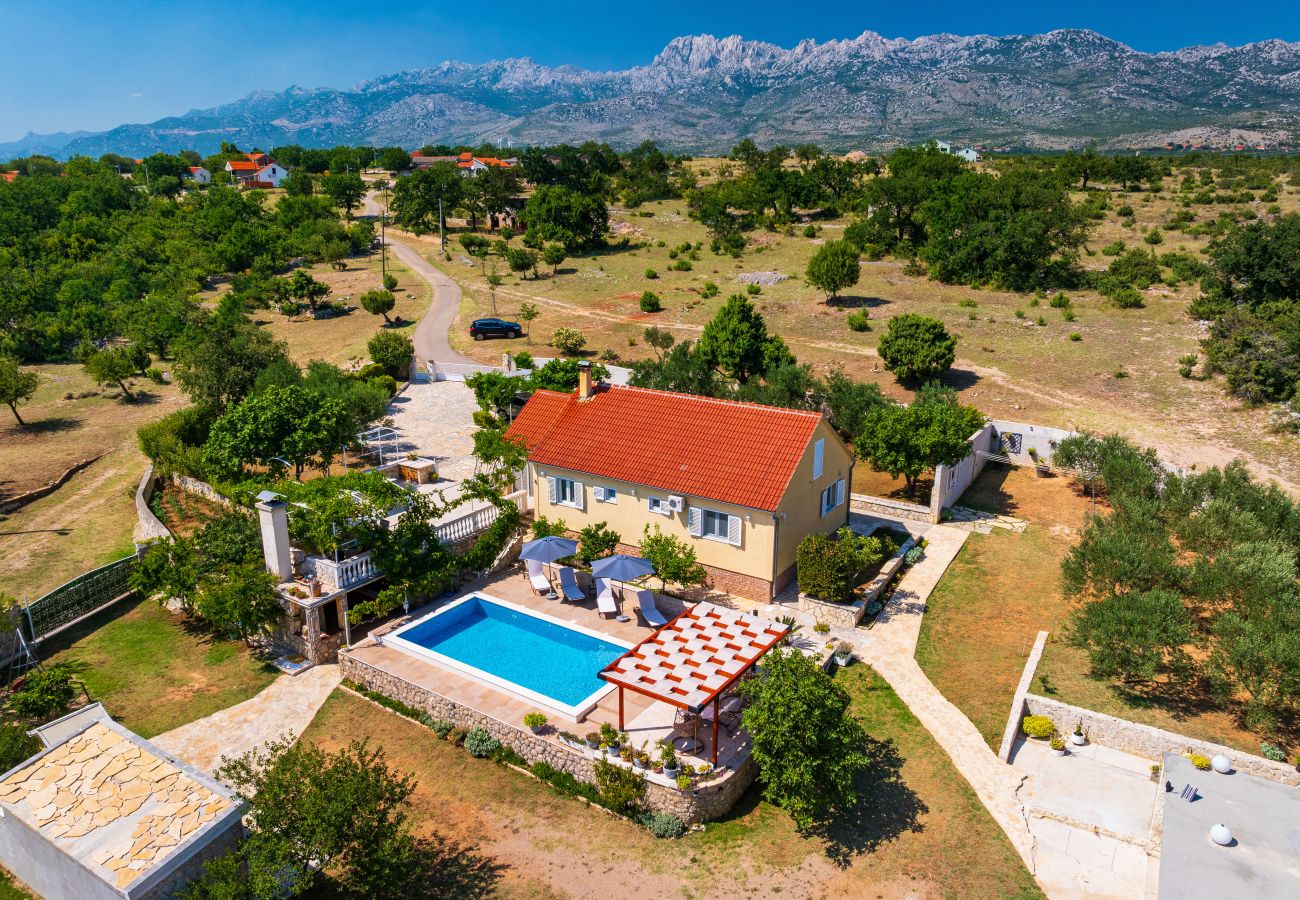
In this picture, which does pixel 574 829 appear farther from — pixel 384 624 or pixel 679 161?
pixel 679 161

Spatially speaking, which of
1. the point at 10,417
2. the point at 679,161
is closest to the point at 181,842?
the point at 10,417

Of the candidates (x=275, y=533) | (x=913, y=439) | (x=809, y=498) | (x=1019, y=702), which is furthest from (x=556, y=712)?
(x=913, y=439)

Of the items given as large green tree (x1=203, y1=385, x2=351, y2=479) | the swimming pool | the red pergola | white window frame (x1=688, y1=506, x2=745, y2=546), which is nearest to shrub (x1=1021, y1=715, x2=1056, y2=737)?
the red pergola

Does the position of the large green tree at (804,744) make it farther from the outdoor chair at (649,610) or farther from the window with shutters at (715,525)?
the window with shutters at (715,525)

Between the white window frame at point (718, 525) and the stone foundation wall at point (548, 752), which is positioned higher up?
the white window frame at point (718, 525)

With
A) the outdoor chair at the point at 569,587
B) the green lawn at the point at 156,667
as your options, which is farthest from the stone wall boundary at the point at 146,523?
the outdoor chair at the point at 569,587

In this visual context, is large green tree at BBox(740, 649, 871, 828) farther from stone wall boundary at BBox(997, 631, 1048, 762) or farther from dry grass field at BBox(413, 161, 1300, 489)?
dry grass field at BBox(413, 161, 1300, 489)
